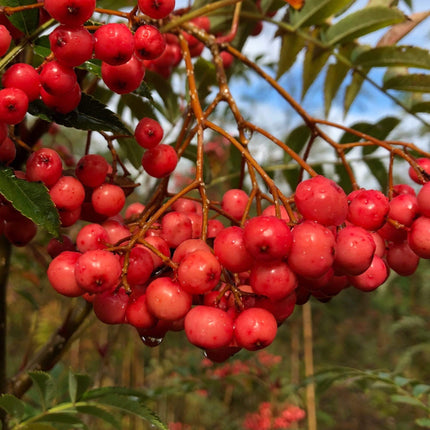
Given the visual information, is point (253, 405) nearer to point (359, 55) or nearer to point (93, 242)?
point (359, 55)

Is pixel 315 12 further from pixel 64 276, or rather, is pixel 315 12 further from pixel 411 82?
pixel 64 276

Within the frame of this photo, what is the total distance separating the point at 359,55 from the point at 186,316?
18.6 inches

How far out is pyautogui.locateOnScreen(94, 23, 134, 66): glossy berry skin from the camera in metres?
0.37

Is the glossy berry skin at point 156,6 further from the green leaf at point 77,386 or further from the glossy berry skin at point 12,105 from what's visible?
the green leaf at point 77,386

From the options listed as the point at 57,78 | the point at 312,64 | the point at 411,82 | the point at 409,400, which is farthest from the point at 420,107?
the point at 57,78

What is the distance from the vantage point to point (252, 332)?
37 cm

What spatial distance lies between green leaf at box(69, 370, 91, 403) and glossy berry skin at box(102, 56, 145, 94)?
325 millimetres

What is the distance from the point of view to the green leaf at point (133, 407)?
466 mm

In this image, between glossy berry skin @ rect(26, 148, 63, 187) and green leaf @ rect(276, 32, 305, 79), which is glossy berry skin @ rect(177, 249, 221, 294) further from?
green leaf @ rect(276, 32, 305, 79)

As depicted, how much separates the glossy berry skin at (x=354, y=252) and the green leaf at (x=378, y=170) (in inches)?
15.4

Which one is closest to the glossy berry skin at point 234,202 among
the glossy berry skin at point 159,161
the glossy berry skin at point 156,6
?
the glossy berry skin at point 159,161

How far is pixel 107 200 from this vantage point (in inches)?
17.2

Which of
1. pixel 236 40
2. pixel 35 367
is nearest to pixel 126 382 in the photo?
pixel 35 367

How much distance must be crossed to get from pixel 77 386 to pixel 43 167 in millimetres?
277
